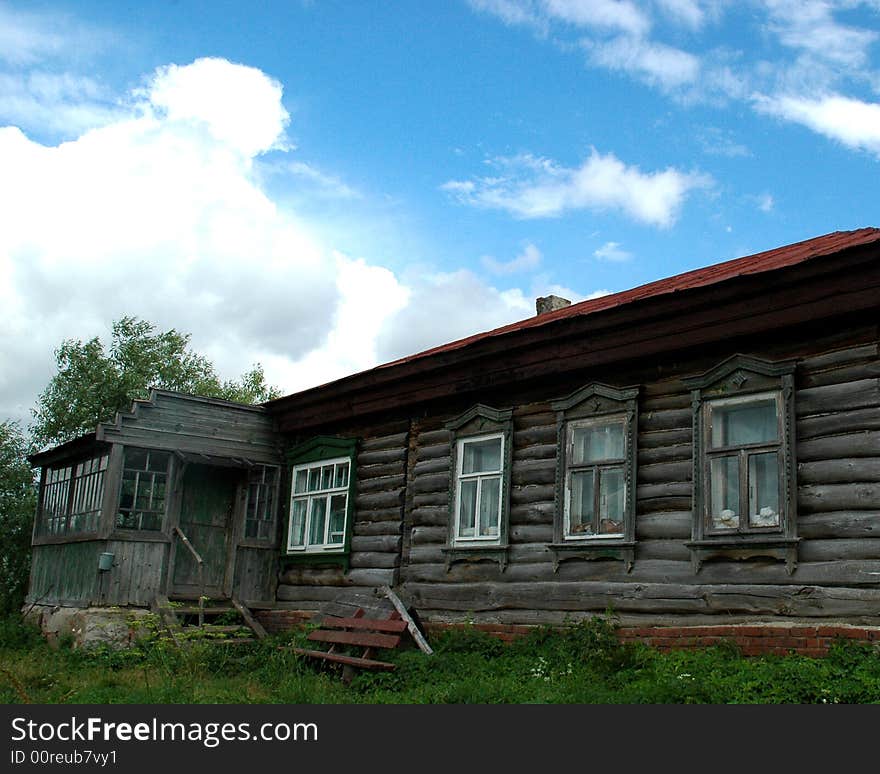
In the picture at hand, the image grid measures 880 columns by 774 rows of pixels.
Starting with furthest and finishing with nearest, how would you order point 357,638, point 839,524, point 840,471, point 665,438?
point 357,638
point 665,438
point 840,471
point 839,524

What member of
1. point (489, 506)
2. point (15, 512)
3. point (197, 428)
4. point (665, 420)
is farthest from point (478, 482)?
point (15, 512)

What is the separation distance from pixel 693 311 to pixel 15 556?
2141 cm

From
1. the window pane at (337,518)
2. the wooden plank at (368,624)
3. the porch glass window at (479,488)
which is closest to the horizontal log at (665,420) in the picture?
the porch glass window at (479,488)

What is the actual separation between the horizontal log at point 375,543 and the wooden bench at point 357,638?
1.51 m

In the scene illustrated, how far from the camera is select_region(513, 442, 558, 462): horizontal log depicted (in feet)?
40.9

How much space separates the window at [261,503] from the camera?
1705 cm

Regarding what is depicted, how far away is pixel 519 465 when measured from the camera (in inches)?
505

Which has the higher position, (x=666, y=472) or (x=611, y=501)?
(x=666, y=472)

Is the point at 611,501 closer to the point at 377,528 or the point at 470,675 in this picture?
the point at 470,675

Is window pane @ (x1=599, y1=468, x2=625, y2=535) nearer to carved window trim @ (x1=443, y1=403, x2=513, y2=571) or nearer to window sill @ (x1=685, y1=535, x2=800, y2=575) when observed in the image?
window sill @ (x1=685, y1=535, x2=800, y2=575)

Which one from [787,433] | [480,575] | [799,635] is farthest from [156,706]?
[787,433]

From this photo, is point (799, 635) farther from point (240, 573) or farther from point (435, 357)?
point (240, 573)

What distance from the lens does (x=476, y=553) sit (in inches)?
518

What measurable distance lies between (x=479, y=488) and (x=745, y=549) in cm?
429
